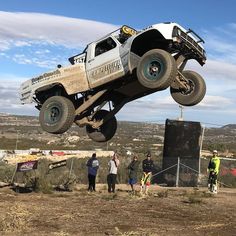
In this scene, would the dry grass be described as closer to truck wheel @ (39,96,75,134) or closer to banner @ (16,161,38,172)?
truck wheel @ (39,96,75,134)

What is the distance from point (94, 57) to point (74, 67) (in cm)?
70

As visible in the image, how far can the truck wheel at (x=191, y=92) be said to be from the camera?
13.2 meters

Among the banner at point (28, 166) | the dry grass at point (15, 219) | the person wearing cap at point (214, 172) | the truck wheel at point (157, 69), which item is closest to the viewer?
the dry grass at point (15, 219)

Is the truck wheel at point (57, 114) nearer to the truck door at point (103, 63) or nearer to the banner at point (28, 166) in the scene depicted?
the truck door at point (103, 63)

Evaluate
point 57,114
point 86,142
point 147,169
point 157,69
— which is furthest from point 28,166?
point 86,142

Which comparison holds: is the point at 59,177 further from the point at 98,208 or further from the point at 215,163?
the point at 98,208

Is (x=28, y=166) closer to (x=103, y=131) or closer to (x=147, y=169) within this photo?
(x=147, y=169)

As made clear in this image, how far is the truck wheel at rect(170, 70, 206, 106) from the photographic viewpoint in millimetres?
13211

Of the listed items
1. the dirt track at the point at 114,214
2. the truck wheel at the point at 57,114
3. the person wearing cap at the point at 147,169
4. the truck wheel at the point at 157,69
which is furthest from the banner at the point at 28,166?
the truck wheel at the point at 157,69

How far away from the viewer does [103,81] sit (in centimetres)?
1274

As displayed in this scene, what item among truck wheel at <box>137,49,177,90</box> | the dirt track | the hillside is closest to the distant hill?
the hillside

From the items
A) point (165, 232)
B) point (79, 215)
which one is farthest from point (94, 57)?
point (165, 232)

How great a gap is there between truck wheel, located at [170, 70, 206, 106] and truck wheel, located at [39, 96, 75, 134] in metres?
2.85

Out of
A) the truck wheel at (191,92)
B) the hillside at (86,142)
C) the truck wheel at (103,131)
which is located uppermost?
the truck wheel at (191,92)
